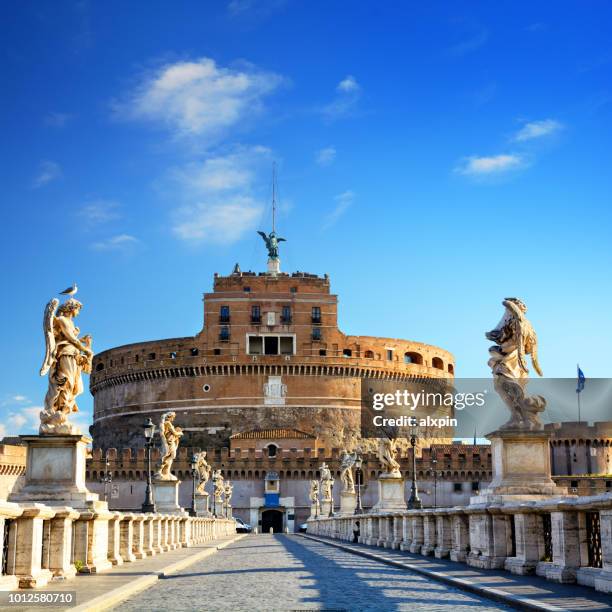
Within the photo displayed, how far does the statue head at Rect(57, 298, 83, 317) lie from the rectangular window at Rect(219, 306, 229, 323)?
73.6 m

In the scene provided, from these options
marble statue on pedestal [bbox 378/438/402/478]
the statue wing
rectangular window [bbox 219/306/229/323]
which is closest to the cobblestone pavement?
the statue wing

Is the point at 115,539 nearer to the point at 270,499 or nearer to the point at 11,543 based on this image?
the point at 11,543

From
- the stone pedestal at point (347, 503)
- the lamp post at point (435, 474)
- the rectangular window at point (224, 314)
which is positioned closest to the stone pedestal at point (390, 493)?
the stone pedestal at point (347, 503)

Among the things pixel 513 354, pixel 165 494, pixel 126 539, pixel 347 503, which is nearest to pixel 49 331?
pixel 126 539

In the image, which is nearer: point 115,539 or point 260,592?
point 260,592

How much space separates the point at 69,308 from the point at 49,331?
466 millimetres

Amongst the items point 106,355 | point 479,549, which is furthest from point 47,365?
point 106,355

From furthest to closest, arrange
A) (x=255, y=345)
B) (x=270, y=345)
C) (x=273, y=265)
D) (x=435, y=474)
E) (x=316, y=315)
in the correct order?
1. (x=273, y=265)
2. (x=316, y=315)
3. (x=270, y=345)
4. (x=255, y=345)
5. (x=435, y=474)

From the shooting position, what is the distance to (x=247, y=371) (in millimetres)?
84875

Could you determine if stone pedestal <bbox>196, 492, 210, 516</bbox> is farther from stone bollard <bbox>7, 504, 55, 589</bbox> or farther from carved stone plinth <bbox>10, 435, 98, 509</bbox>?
stone bollard <bbox>7, 504, 55, 589</bbox>

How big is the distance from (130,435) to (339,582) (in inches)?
3088

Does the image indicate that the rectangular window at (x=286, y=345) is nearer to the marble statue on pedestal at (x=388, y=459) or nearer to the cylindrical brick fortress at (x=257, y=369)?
the cylindrical brick fortress at (x=257, y=369)

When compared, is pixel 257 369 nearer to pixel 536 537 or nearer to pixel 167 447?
pixel 167 447

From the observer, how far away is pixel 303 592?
33.9 feet
